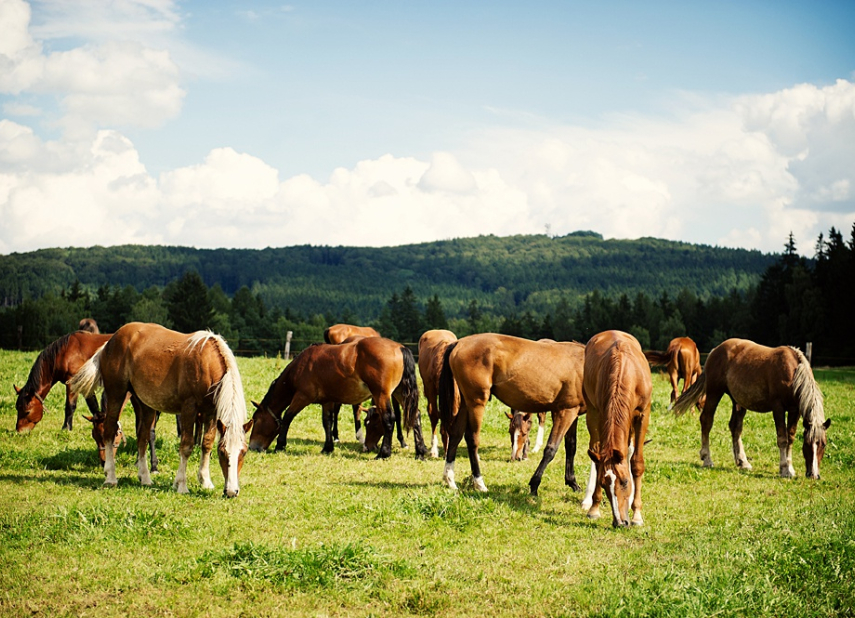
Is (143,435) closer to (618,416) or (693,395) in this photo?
(618,416)

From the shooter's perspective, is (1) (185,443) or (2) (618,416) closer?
(2) (618,416)

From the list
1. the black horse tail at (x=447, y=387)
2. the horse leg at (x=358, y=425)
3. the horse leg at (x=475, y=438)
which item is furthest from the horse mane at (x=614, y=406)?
the horse leg at (x=358, y=425)

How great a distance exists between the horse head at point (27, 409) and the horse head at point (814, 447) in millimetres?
12597

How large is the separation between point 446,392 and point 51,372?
7.56m

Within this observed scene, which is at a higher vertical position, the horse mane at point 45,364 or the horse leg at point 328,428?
the horse mane at point 45,364

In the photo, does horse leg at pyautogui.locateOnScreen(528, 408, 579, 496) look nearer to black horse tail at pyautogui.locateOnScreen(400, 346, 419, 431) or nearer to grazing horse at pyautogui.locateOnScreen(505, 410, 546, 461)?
grazing horse at pyautogui.locateOnScreen(505, 410, 546, 461)

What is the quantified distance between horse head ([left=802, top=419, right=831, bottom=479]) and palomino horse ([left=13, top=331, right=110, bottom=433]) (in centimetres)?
1188

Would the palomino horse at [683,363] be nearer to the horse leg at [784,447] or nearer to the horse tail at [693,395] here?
the horse tail at [693,395]

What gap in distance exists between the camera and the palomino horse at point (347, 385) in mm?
12539

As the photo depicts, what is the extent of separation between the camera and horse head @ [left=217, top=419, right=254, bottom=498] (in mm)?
8828

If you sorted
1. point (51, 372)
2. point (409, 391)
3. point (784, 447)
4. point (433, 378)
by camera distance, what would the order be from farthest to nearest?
point (433, 378) < point (51, 372) < point (409, 391) < point (784, 447)

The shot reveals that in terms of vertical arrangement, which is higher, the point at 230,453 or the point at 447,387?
the point at 447,387

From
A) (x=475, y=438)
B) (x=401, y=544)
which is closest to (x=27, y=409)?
(x=475, y=438)

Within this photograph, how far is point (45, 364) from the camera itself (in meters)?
13.0
